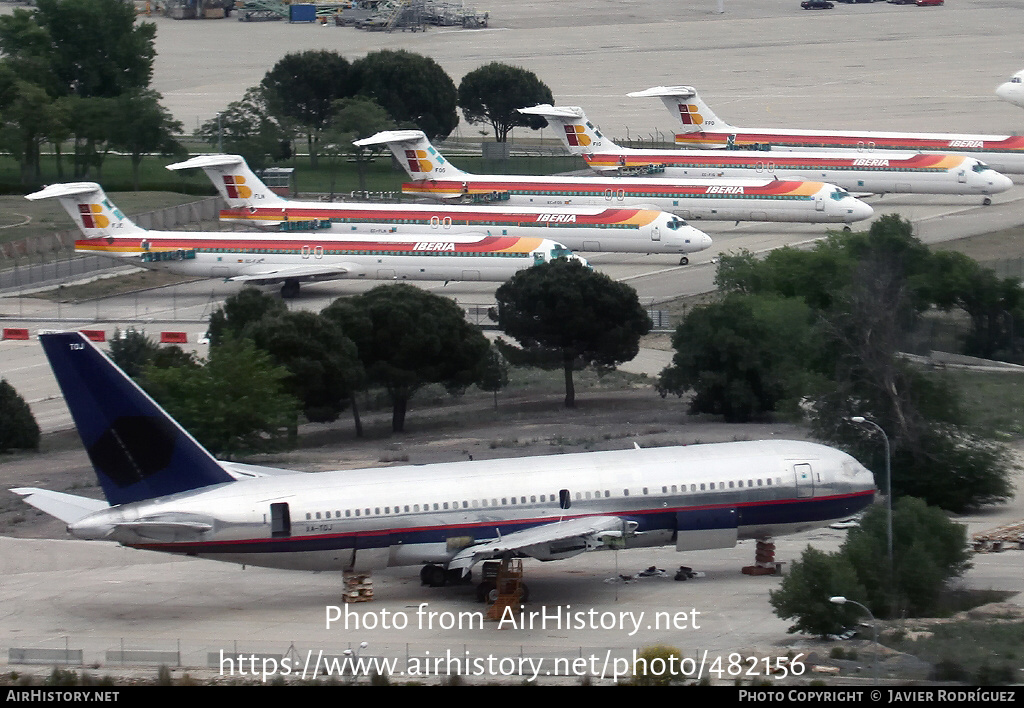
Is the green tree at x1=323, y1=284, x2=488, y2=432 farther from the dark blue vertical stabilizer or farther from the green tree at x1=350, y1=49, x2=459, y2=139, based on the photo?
the green tree at x1=350, y1=49, x2=459, y2=139

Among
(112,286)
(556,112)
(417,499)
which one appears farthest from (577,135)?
(417,499)

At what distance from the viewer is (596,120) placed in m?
→ 161

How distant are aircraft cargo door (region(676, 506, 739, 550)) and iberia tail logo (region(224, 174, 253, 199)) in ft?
214

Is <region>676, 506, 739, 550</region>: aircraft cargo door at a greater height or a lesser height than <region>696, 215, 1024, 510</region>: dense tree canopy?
lesser

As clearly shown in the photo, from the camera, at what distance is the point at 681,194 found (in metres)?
112

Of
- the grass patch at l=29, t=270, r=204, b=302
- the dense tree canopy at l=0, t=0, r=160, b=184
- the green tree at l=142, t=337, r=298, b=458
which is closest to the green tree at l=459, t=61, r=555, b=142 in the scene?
the dense tree canopy at l=0, t=0, r=160, b=184

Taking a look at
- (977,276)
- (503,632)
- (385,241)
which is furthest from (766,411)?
(385,241)

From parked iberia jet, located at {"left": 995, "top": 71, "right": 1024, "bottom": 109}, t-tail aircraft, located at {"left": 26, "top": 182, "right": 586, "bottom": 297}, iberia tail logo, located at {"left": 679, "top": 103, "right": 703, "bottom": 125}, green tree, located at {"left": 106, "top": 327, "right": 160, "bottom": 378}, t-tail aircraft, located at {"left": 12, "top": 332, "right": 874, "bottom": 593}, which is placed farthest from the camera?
parked iberia jet, located at {"left": 995, "top": 71, "right": 1024, "bottom": 109}

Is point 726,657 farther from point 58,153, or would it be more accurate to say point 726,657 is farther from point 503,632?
point 58,153

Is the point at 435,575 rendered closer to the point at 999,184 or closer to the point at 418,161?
the point at 418,161

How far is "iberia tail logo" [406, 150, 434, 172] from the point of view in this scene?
116 m

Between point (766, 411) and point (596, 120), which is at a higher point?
point (596, 120)

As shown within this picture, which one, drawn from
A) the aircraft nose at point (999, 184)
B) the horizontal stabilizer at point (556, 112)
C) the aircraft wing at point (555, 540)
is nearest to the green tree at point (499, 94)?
the horizontal stabilizer at point (556, 112)

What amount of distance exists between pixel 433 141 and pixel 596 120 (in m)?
19.9
